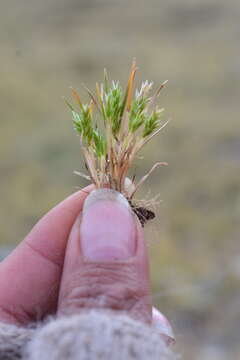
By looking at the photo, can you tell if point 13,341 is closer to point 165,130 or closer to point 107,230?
point 107,230

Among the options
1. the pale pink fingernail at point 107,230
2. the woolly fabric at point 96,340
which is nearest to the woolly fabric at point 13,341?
the woolly fabric at point 96,340

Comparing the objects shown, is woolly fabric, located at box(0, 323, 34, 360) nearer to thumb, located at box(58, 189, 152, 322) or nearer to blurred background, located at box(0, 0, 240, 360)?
thumb, located at box(58, 189, 152, 322)

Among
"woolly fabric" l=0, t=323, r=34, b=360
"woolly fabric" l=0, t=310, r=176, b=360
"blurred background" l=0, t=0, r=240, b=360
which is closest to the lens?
"woolly fabric" l=0, t=310, r=176, b=360

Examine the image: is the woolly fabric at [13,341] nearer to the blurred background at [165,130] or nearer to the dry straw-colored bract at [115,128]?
the dry straw-colored bract at [115,128]

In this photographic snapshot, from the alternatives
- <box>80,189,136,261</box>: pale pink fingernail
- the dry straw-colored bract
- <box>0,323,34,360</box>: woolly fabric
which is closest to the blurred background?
the dry straw-colored bract

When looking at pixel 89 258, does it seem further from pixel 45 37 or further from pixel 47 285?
pixel 45 37

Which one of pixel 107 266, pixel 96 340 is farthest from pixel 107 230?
pixel 96 340

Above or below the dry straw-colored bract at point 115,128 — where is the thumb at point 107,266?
below
